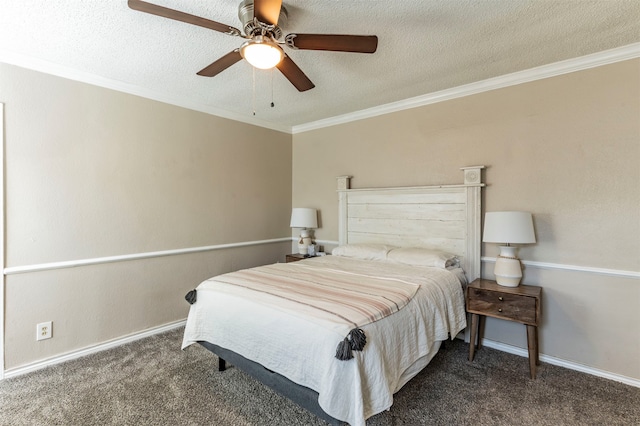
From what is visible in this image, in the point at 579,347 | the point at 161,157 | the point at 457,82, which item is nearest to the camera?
the point at 579,347

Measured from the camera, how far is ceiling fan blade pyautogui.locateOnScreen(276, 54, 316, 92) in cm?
189

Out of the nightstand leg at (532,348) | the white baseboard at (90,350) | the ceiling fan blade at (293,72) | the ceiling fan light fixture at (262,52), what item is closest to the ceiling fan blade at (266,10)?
the ceiling fan light fixture at (262,52)

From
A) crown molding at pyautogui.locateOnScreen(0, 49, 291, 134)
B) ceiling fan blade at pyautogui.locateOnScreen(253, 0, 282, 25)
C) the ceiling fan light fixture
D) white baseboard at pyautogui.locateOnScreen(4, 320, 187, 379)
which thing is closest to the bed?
white baseboard at pyautogui.locateOnScreen(4, 320, 187, 379)

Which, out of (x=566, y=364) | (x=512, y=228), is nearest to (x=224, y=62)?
(x=512, y=228)

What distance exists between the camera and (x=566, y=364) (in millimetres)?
2467

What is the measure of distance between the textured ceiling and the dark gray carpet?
98.9 inches

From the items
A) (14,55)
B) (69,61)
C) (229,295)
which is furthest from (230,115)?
Answer: (229,295)

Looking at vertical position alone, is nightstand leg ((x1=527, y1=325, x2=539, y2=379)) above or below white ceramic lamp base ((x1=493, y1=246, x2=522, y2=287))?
below

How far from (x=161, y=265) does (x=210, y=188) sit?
1014 mm

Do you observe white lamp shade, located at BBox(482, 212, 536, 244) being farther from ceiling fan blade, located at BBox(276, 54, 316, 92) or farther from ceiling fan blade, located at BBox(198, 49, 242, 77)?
ceiling fan blade, located at BBox(198, 49, 242, 77)

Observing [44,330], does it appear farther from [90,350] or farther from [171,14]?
[171,14]

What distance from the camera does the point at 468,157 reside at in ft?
9.77

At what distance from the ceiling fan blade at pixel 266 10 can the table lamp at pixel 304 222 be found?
2661mm

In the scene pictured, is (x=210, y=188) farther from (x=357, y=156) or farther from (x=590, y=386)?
(x=590, y=386)
